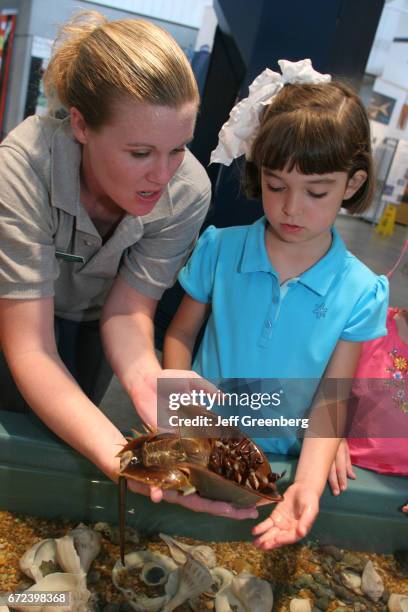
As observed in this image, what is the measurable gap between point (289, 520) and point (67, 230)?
0.61 m

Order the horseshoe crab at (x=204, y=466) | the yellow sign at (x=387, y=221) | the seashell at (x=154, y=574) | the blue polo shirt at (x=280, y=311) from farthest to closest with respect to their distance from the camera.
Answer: the yellow sign at (x=387, y=221)
the blue polo shirt at (x=280, y=311)
the seashell at (x=154, y=574)
the horseshoe crab at (x=204, y=466)

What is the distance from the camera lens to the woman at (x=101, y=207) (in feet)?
2.88

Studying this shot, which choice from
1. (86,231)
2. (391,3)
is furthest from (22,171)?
(391,3)

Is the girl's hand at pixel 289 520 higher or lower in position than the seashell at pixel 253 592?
higher

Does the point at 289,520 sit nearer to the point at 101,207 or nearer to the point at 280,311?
the point at 280,311

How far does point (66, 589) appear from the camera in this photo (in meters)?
0.73

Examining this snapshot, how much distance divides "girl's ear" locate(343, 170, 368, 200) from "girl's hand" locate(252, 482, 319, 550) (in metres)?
0.52

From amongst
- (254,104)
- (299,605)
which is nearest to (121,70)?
(254,104)

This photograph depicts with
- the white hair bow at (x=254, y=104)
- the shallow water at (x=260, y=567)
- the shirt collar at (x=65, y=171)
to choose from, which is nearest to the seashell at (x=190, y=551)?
the shallow water at (x=260, y=567)

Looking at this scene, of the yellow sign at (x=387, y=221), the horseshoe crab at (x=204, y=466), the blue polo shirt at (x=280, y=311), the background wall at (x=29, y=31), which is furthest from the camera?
the yellow sign at (x=387, y=221)

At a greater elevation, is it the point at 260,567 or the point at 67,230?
the point at 67,230

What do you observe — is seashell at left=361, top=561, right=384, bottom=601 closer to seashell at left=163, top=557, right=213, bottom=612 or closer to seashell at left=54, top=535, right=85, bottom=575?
seashell at left=163, top=557, right=213, bottom=612

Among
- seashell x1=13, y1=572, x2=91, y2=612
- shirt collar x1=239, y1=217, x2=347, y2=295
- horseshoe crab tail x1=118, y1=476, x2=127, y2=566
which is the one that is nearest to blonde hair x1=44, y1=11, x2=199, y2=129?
shirt collar x1=239, y1=217, x2=347, y2=295

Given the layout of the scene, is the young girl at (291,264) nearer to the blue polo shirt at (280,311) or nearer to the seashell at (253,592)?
the blue polo shirt at (280,311)
